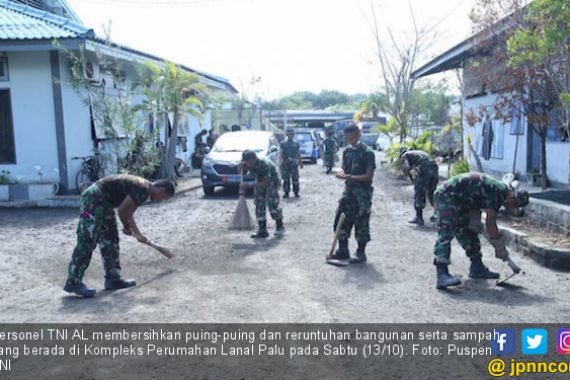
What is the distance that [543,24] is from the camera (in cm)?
815

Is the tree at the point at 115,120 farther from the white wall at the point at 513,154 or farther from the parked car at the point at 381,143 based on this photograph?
the parked car at the point at 381,143

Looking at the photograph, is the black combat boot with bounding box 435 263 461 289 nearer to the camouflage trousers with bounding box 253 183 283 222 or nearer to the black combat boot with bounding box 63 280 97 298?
the black combat boot with bounding box 63 280 97 298

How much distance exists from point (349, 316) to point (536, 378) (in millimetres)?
1631

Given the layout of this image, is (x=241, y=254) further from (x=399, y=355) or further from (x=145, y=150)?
(x=145, y=150)

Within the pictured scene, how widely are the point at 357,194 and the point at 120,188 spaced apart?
2.88m

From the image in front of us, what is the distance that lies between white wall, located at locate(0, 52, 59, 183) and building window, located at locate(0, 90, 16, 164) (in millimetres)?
132

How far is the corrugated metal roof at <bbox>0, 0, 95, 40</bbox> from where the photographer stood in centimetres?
1168

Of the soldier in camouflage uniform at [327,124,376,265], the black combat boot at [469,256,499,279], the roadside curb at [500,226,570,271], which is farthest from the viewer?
the soldier in camouflage uniform at [327,124,376,265]

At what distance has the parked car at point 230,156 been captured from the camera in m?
13.6

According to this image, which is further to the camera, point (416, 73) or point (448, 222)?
point (416, 73)

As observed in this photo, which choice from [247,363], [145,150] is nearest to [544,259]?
[247,363]

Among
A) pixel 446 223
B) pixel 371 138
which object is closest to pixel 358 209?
pixel 446 223

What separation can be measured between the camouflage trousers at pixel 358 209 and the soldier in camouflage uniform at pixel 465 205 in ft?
3.83

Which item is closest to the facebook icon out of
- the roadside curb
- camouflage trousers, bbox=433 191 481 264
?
camouflage trousers, bbox=433 191 481 264
